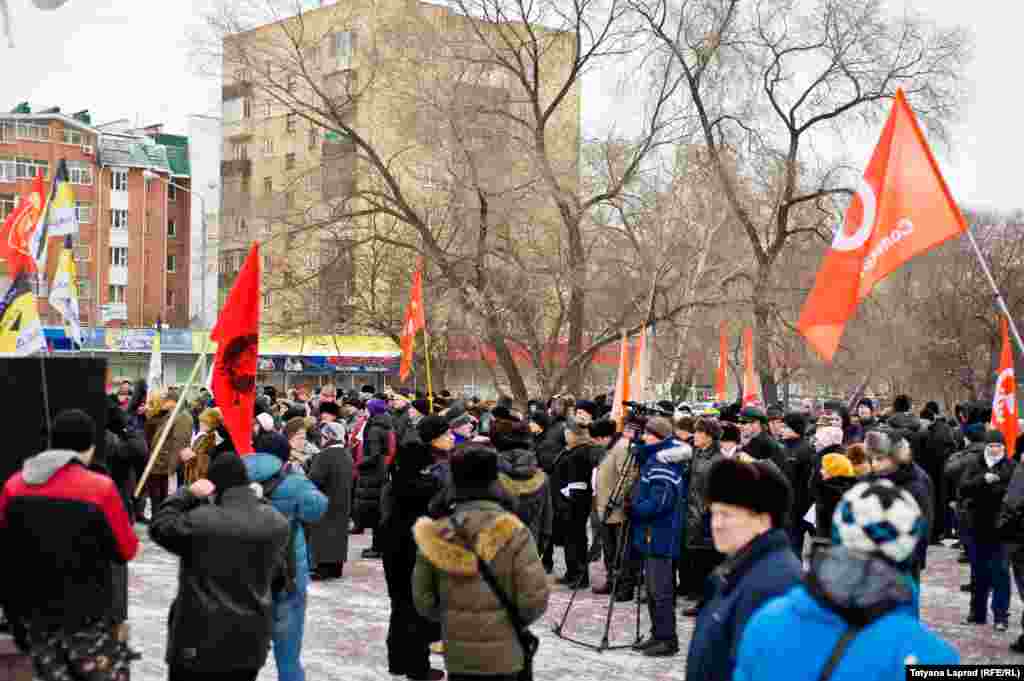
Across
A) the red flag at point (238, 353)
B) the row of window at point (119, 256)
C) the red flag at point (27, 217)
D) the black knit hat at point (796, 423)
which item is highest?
the row of window at point (119, 256)

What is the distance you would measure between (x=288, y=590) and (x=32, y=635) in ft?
5.67

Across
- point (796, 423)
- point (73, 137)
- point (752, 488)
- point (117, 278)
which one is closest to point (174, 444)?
point (796, 423)

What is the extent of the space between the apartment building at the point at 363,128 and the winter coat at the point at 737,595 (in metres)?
24.9

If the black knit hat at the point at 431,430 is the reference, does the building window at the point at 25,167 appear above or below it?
above

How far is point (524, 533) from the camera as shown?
627 centimetres

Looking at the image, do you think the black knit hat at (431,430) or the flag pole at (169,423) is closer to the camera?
the flag pole at (169,423)

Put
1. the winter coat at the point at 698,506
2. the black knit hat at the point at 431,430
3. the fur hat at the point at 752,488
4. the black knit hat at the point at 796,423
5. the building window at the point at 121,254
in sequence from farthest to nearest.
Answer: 1. the building window at the point at 121,254
2. the black knit hat at the point at 796,423
3. the winter coat at the point at 698,506
4. the black knit hat at the point at 431,430
5. the fur hat at the point at 752,488

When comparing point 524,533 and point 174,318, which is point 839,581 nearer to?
point 524,533

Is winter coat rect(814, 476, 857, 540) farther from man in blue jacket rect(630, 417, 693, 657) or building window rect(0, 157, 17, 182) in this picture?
building window rect(0, 157, 17, 182)

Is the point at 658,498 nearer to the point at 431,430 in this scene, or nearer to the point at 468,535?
the point at 431,430

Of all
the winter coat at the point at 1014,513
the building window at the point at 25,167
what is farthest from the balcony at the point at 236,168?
the winter coat at the point at 1014,513

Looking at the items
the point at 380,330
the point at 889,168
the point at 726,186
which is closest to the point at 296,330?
the point at 380,330

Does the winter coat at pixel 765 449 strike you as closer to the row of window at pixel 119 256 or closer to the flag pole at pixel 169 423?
the flag pole at pixel 169 423

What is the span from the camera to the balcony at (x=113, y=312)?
73625mm
